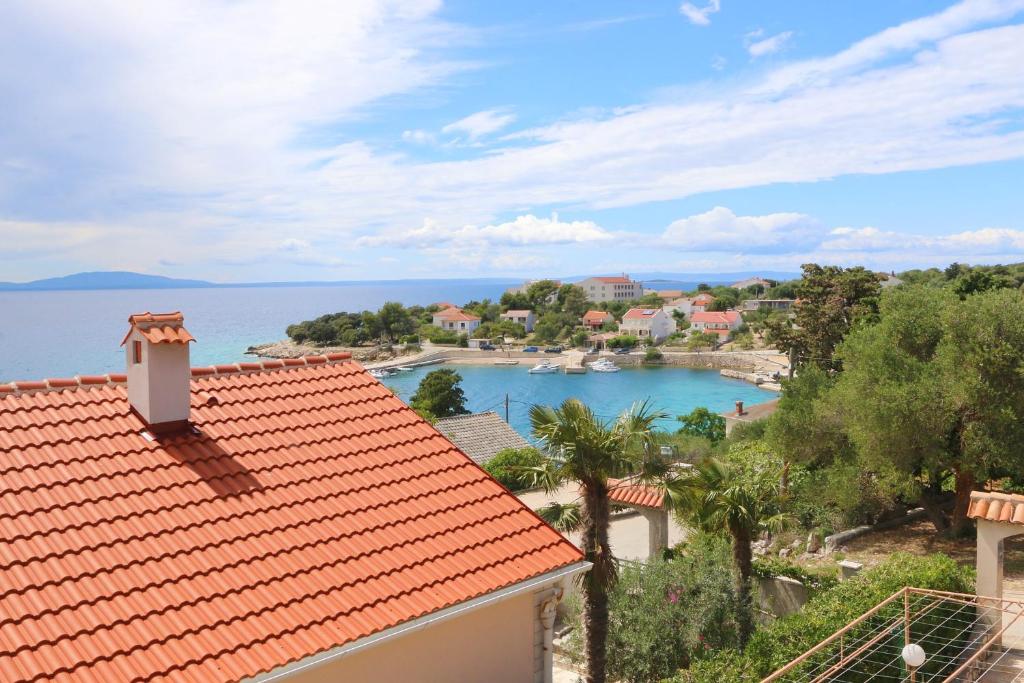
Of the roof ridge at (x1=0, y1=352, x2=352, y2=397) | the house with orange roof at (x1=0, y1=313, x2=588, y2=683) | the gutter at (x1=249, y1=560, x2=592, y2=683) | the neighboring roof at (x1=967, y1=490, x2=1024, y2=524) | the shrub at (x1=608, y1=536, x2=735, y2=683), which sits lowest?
the shrub at (x1=608, y1=536, x2=735, y2=683)

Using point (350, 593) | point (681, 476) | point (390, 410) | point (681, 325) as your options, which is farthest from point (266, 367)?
point (681, 325)

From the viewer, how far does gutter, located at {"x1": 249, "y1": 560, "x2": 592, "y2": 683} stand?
5.63 meters

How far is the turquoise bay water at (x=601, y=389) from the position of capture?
86.1 m

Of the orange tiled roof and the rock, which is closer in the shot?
the orange tiled roof

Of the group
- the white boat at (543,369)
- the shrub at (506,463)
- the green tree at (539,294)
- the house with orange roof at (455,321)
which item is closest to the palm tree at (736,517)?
the shrub at (506,463)

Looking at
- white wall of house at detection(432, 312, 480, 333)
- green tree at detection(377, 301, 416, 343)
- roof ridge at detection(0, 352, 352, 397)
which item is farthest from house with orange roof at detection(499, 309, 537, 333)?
roof ridge at detection(0, 352, 352, 397)

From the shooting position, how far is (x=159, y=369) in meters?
7.47

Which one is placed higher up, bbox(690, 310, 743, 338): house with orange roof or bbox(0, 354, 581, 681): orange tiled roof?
bbox(0, 354, 581, 681): orange tiled roof

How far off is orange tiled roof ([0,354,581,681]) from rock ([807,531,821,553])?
13962 mm

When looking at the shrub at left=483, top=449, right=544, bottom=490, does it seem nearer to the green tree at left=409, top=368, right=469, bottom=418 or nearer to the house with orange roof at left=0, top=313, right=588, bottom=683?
the house with orange roof at left=0, top=313, right=588, bottom=683

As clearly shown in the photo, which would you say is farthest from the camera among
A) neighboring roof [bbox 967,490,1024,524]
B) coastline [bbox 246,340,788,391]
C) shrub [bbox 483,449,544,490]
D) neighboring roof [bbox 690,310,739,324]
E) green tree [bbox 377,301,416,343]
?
green tree [bbox 377,301,416,343]

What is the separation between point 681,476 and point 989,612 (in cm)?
481

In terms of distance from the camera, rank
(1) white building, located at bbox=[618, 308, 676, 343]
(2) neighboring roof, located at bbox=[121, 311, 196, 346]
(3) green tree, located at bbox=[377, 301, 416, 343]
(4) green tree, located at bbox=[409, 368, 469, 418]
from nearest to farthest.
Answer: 1. (2) neighboring roof, located at bbox=[121, 311, 196, 346]
2. (4) green tree, located at bbox=[409, 368, 469, 418]
3. (1) white building, located at bbox=[618, 308, 676, 343]
4. (3) green tree, located at bbox=[377, 301, 416, 343]

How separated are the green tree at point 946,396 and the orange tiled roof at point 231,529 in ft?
42.5
